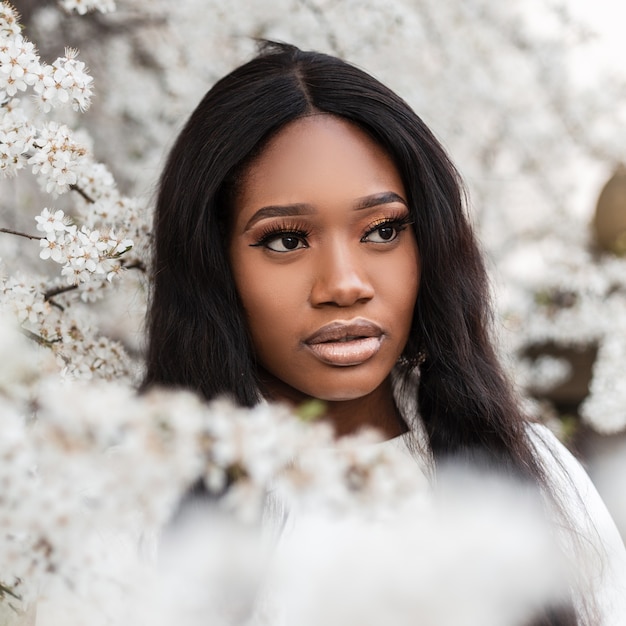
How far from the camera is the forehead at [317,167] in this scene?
1.28 metres

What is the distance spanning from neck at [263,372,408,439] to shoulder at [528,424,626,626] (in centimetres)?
26

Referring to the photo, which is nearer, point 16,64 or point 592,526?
point 16,64

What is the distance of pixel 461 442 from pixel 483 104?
1989mm

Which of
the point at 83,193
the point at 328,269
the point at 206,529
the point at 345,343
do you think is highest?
the point at 83,193

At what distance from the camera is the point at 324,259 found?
49.9 inches

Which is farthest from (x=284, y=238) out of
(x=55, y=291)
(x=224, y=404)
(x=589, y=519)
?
(x=589, y=519)

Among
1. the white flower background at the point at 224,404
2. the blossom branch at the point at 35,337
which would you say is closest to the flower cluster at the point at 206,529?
the white flower background at the point at 224,404

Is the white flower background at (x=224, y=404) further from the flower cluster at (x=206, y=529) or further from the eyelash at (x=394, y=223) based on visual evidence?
the eyelash at (x=394, y=223)

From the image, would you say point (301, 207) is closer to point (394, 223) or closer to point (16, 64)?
point (394, 223)

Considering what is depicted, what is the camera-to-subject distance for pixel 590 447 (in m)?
2.56

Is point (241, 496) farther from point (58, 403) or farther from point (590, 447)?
point (590, 447)

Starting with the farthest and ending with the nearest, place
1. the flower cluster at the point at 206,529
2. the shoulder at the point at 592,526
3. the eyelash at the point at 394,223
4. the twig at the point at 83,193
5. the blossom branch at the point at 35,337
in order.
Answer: the twig at the point at 83,193 → the shoulder at the point at 592,526 → the eyelash at the point at 394,223 → the blossom branch at the point at 35,337 → the flower cluster at the point at 206,529

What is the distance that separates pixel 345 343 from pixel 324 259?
130mm

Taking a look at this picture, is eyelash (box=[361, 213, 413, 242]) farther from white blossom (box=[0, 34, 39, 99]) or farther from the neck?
white blossom (box=[0, 34, 39, 99])
